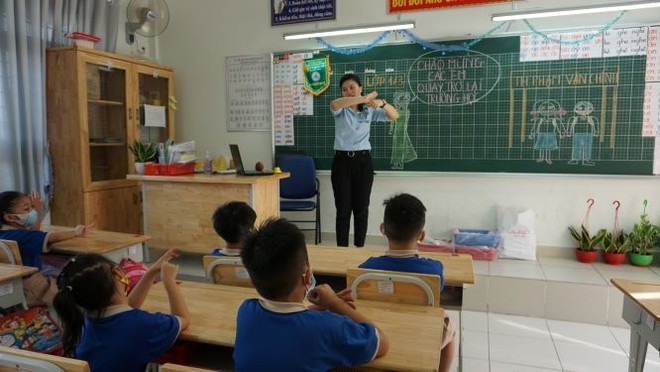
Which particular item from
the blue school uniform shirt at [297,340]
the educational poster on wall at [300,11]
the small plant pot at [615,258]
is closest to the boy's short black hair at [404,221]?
the blue school uniform shirt at [297,340]

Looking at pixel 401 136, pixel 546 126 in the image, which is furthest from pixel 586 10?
pixel 401 136

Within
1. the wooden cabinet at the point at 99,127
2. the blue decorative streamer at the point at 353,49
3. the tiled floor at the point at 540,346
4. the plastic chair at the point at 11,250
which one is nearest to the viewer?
the plastic chair at the point at 11,250

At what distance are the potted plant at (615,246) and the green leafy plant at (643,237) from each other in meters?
0.05

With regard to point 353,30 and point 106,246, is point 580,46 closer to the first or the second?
point 353,30

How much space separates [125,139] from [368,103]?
2.49 meters

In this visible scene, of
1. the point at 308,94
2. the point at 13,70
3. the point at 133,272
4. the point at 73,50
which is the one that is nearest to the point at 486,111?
the point at 308,94

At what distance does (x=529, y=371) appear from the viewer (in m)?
2.49

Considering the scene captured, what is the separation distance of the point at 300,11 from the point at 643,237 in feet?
11.8

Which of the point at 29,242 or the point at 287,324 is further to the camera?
the point at 29,242

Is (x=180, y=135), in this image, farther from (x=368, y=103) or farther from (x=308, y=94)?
(x=368, y=103)

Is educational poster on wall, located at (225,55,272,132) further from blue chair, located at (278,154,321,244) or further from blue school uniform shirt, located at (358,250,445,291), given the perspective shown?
blue school uniform shirt, located at (358,250,445,291)

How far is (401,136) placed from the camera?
4.43m

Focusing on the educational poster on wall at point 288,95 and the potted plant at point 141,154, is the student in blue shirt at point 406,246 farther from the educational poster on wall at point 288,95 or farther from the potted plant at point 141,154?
the potted plant at point 141,154

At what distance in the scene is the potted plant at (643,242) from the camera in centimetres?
369
